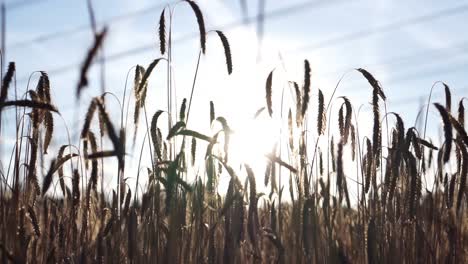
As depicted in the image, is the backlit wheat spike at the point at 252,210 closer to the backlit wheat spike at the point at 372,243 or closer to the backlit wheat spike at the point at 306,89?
the backlit wheat spike at the point at 306,89

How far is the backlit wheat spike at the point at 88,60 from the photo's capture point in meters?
2.04

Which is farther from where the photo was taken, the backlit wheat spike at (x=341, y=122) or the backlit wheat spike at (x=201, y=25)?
the backlit wheat spike at (x=341, y=122)

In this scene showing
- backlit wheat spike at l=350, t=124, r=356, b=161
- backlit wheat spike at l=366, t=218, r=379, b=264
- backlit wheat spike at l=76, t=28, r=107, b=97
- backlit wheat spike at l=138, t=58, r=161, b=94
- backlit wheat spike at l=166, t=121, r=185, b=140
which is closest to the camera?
backlit wheat spike at l=76, t=28, r=107, b=97

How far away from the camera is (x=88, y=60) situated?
84.0 inches

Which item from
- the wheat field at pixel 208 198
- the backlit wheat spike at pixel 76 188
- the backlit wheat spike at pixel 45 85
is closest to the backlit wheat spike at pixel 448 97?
the wheat field at pixel 208 198

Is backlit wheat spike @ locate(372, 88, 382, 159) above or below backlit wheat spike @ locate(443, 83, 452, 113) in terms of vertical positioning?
below

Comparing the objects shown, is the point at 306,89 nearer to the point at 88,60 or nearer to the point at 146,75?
the point at 146,75

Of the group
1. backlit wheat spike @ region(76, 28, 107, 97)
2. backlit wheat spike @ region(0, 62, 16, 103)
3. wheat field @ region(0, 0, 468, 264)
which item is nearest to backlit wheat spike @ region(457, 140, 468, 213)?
wheat field @ region(0, 0, 468, 264)

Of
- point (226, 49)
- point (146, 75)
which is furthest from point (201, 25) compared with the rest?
point (146, 75)

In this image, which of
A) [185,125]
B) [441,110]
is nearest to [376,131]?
[441,110]

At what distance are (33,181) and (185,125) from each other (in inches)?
34.8

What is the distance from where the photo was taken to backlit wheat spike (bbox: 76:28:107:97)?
204 cm

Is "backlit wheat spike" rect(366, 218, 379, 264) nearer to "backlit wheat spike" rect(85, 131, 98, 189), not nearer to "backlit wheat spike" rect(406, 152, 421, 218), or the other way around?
"backlit wheat spike" rect(406, 152, 421, 218)

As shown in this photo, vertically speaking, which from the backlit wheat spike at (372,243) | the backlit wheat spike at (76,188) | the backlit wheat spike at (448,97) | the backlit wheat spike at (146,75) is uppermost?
the backlit wheat spike at (448,97)
